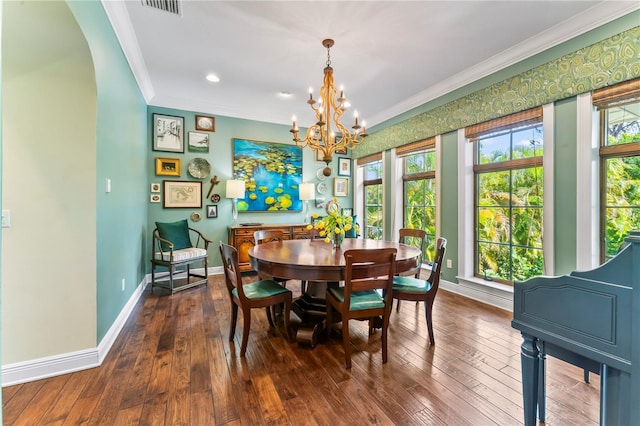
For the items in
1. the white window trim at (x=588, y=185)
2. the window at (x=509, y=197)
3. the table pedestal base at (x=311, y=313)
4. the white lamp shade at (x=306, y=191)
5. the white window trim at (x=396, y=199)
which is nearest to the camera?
the table pedestal base at (x=311, y=313)

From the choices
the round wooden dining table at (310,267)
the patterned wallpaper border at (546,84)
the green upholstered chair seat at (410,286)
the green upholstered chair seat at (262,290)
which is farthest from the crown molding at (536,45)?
the green upholstered chair seat at (262,290)

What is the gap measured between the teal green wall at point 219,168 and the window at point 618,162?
4.01 meters

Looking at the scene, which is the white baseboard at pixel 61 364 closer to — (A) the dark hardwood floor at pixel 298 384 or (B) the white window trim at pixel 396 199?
(A) the dark hardwood floor at pixel 298 384

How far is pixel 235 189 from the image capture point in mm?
4348

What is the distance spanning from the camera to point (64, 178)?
190 centimetres

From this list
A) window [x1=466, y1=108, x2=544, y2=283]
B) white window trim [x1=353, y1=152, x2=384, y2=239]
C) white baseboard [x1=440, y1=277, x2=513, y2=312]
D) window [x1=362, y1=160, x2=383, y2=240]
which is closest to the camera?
window [x1=466, y1=108, x2=544, y2=283]

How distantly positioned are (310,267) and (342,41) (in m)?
2.25

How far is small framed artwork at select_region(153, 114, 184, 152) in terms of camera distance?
4.18m

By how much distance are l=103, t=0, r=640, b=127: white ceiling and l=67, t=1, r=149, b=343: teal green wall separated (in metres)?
0.30

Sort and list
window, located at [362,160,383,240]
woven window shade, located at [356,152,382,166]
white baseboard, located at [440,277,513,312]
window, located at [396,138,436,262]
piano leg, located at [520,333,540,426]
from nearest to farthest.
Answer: piano leg, located at [520,333,540,426], white baseboard, located at [440,277,513,312], window, located at [396,138,436,262], woven window shade, located at [356,152,382,166], window, located at [362,160,383,240]

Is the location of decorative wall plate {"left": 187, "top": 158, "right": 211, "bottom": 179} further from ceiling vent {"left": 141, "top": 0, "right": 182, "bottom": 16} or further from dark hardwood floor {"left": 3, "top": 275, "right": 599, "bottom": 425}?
dark hardwood floor {"left": 3, "top": 275, "right": 599, "bottom": 425}

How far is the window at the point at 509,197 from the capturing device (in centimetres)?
296

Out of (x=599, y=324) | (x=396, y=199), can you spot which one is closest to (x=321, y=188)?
(x=396, y=199)

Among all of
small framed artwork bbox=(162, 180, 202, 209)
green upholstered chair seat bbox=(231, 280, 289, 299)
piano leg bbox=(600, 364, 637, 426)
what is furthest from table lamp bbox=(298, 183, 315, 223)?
piano leg bbox=(600, 364, 637, 426)
